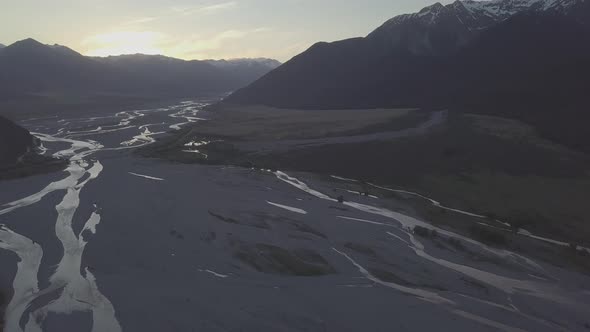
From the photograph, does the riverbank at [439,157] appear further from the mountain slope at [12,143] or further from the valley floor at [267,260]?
the mountain slope at [12,143]

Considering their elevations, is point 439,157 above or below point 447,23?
below

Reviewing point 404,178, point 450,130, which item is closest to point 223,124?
point 450,130

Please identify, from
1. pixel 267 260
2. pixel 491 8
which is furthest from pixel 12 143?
pixel 491 8

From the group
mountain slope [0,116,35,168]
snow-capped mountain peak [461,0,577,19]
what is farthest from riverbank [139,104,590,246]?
snow-capped mountain peak [461,0,577,19]

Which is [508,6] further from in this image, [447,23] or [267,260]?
[267,260]

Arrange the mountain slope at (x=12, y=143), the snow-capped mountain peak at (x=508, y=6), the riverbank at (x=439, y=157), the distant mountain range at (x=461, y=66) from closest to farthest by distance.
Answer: the riverbank at (x=439, y=157)
the mountain slope at (x=12, y=143)
the distant mountain range at (x=461, y=66)
the snow-capped mountain peak at (x=508, y=6)

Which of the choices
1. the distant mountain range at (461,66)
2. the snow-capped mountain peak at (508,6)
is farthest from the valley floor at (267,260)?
the snow-capped mountain peak at (508,6)

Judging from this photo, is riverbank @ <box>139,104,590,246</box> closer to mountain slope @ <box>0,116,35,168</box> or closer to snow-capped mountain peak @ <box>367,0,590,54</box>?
A: mountain slope @ <box>0,116,35,168</box>

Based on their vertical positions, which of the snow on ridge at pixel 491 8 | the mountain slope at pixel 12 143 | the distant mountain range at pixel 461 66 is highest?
the snow on ridge at pixel 491 8
